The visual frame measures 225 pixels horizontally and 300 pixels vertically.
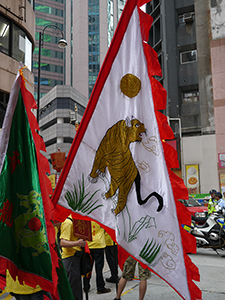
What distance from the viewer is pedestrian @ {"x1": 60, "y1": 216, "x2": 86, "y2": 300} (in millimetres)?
4715

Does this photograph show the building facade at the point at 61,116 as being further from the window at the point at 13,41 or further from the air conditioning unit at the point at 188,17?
the window at the point at 13,41

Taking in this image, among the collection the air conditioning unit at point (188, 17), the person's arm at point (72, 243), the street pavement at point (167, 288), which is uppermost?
the air conditioning unit at point (188, 17)

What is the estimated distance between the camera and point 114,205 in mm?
3670

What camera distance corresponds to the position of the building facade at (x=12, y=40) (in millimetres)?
16297

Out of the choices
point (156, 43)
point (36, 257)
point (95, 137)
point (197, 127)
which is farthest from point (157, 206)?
point (156, 43)

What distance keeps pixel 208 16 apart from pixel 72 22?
243 feet

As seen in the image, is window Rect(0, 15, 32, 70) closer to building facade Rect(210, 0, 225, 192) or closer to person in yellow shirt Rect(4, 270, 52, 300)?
person in yellow shirt Rect(4, 270, 52, 300)

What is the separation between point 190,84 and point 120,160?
28.2m

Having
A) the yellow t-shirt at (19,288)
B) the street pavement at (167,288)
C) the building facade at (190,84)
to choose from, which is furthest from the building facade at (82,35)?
the yellow t-shirt at (19,288)

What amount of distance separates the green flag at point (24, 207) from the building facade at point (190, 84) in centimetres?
2577

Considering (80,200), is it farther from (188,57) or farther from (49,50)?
(49,50)

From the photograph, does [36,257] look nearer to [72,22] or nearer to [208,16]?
[208,16]

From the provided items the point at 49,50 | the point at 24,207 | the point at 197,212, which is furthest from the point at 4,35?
the point at 49,50

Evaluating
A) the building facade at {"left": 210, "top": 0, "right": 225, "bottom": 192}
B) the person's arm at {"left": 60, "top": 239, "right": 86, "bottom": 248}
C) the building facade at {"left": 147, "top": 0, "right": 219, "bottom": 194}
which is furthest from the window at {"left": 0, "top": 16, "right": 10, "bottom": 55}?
the building facade at {"left": 210, "top": 0, "right": 225, "bottom": 192}
